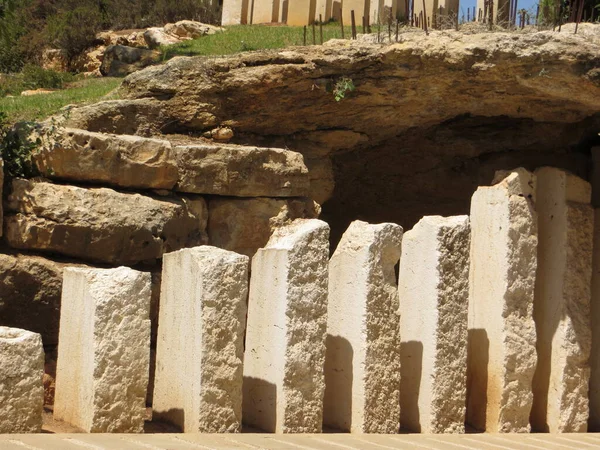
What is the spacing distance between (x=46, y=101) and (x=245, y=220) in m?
2.60

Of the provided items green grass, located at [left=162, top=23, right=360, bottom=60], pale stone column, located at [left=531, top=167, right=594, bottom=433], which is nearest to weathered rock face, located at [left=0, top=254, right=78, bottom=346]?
pale stone column, located at [left=531, top=167, right=594, bottom=433]

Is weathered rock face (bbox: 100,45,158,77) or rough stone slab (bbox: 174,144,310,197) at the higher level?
weathered rock face (bbox: 100,45,158,77)

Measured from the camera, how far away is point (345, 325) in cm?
743

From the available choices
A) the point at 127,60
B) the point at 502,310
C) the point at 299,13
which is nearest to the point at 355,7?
the point at 299,13

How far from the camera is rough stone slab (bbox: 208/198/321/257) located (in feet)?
28.1

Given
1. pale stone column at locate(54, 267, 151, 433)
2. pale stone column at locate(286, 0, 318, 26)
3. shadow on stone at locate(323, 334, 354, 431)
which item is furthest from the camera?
pale stone column at locate(286, 0, 318, 26)

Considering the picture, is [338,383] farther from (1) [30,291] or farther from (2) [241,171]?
(1) [30,291]

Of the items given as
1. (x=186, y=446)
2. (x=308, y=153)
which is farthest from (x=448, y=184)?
(x=186, y=446)

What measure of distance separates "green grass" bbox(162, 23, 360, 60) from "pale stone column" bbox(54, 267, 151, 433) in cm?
518

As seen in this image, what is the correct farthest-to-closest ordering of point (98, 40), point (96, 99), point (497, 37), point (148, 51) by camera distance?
point (98, 40) < point (148, 51) < point (96, 99) < point (497, 37)

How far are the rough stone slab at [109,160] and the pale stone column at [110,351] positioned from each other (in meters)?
1.40

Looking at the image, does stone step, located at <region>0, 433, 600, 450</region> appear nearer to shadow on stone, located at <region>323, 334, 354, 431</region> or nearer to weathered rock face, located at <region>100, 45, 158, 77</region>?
shadow on stone, located at <region>323, 334, 354, 431</region>

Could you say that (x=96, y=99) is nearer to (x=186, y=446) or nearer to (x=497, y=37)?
(x=497, y=37)

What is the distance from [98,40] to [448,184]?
28.3 ft
